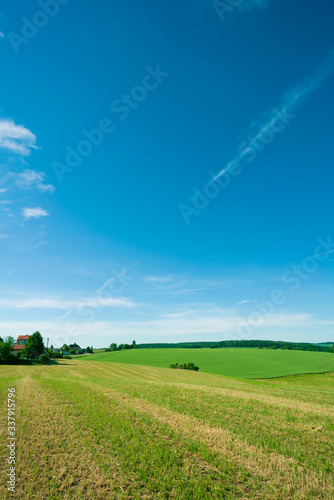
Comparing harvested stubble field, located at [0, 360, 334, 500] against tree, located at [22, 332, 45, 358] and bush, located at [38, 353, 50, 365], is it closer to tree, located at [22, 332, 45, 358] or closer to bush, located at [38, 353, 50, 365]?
bush, located at [38, 353, 50, 365]

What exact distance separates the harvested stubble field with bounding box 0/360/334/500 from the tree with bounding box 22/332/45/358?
265 feet

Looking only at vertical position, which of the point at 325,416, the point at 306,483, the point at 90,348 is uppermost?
the point at 306,483

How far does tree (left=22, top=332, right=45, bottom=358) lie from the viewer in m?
83.6

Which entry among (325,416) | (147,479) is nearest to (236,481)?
(147,479)

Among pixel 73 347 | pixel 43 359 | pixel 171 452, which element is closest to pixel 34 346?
pixel 43 359

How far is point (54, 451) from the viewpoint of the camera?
362 inches

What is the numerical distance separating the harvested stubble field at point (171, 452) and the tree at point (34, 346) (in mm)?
80621

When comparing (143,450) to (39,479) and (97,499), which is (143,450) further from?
(39,479)

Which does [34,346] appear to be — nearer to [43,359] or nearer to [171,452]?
[43,359]

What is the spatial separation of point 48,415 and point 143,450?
25.0ft

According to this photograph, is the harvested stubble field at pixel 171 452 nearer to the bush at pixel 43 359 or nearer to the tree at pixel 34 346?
the bush at pixel 43 359

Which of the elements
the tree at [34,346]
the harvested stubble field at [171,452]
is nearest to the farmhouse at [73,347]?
the tree at [34,346]

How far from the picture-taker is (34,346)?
276 ft

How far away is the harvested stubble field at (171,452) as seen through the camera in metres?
6.99
